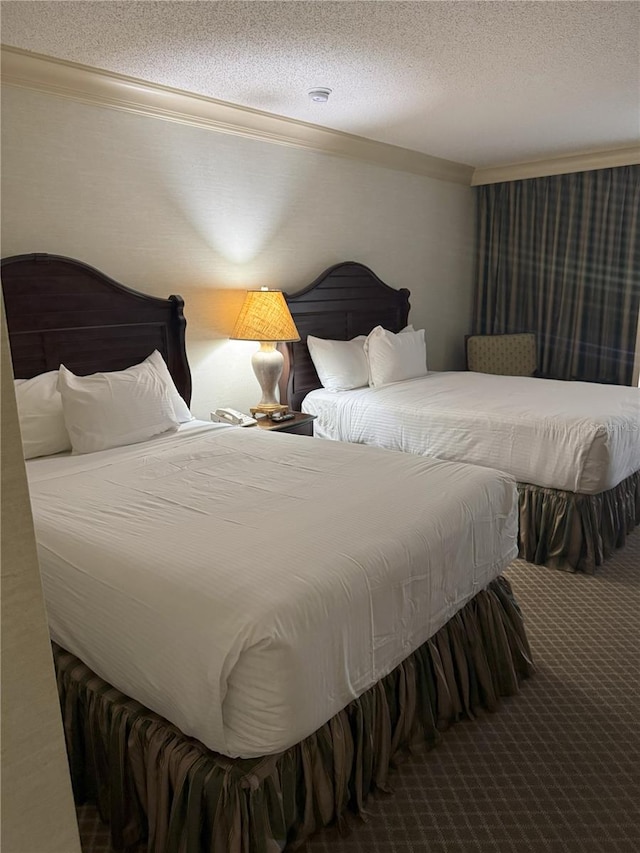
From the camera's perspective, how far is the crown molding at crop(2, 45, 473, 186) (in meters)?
2.75

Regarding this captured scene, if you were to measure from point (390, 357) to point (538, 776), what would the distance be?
3008 millimetres

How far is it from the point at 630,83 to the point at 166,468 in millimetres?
3092

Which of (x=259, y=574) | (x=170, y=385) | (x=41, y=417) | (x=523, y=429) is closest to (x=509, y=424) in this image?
(x=523, y=429)

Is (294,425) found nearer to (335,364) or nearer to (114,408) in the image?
(335,364)

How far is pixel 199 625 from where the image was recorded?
1.42 metres

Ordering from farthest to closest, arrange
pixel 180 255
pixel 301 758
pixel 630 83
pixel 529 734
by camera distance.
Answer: pixel 180 255 → pixel 630 83 → pixel 529 734 → pixel 301 758

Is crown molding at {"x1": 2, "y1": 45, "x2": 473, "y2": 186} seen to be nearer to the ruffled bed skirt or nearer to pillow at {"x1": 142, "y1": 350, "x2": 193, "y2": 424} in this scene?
pillow at {"x1": 142, "y1": 350, "x2": 193, "y2": 424}

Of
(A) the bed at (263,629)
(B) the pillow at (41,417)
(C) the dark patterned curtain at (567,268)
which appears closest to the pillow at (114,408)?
(B) the pillow at (41,417)

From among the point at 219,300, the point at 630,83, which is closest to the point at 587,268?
the point at 630,83

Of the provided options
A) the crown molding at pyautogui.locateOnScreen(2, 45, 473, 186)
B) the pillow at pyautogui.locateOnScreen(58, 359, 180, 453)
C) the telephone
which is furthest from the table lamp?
the crown molding at pyautogui.locateOnScreen(2, 45, 473, 186)

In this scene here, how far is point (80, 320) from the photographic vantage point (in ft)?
9.91

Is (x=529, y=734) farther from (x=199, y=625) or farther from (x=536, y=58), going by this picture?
(x=536, y=58)

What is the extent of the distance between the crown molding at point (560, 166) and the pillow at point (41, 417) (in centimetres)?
455

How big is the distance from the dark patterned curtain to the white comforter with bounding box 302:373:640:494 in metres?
1.46
